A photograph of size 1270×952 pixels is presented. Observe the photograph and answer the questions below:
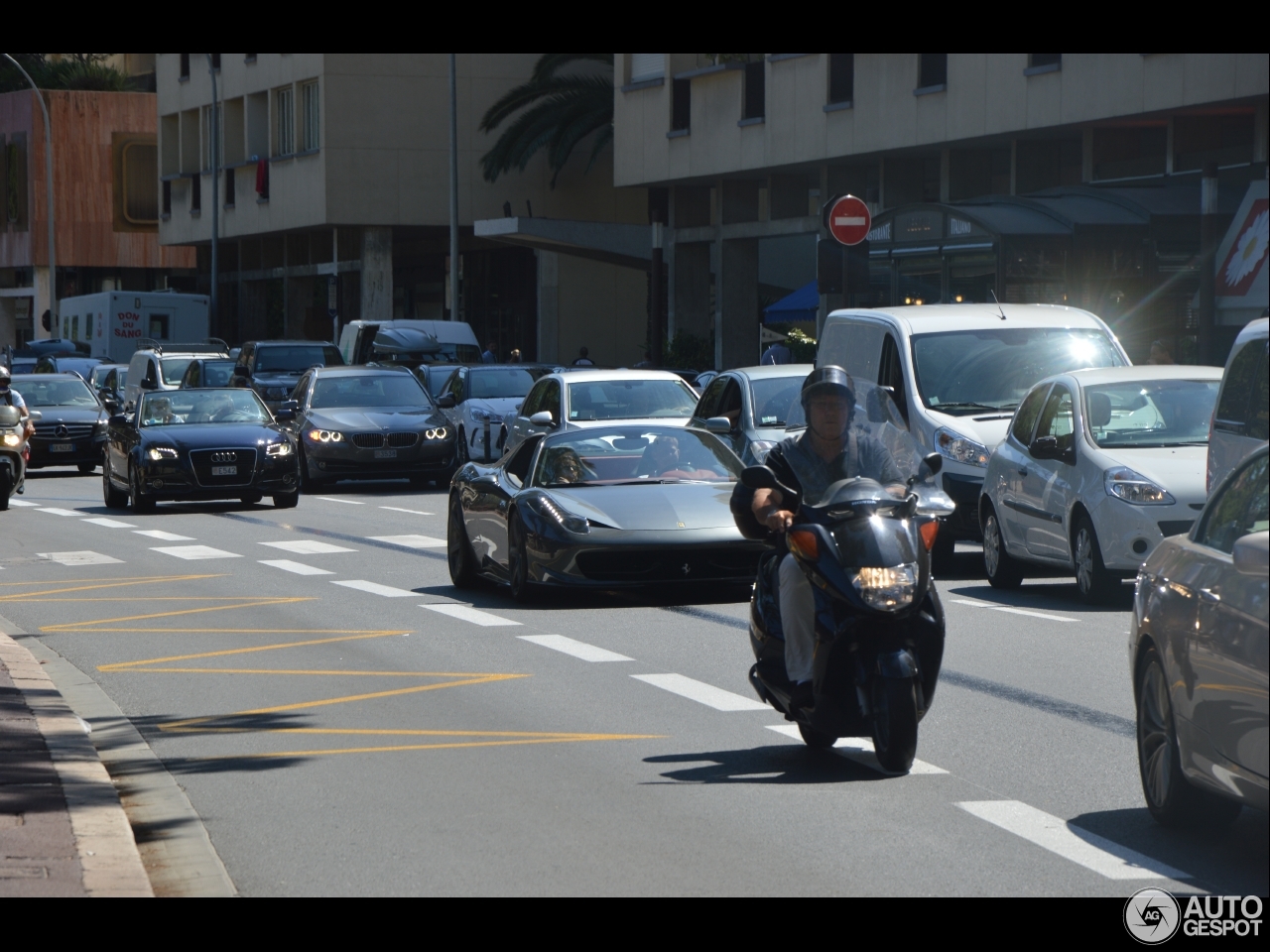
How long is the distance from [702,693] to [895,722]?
2556 mm

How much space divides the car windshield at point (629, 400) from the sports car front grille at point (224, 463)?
Answer: 4.20m

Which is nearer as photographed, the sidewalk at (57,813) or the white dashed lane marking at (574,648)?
the sidewalk at (57,813)

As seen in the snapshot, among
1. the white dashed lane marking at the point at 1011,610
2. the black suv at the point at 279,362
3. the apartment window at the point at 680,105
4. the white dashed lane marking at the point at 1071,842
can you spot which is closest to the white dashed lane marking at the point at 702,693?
the white dashed lane marking at the point at 1071,842

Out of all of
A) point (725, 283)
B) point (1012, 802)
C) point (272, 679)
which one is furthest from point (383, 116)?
point (1012, 802)

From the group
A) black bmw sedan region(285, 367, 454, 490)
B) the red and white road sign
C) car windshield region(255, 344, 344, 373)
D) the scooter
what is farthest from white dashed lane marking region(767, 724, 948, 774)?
car windshield region(255, 344, 344, 373)

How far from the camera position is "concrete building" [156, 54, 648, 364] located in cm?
6006

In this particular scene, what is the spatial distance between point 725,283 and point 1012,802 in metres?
39.5

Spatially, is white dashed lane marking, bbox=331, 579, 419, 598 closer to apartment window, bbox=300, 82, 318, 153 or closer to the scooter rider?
the scooter rider

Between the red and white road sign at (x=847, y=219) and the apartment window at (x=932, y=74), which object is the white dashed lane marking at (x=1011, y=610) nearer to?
the red and white road sign at (x=847, y=219)

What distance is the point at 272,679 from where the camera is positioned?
1145 cm

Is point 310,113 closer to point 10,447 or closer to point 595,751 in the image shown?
point 10,447

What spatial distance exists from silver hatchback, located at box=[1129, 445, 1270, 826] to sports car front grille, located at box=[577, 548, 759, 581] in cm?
706

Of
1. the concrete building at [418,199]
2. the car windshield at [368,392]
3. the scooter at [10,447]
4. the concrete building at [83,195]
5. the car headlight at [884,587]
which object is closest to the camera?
the car headlight at [884,587]

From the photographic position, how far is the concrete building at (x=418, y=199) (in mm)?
60062
